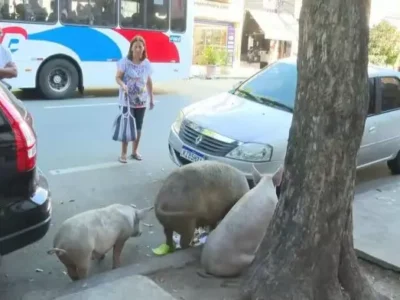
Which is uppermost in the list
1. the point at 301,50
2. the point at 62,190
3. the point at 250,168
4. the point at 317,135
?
the point at 301,50

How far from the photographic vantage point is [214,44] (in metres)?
26.3

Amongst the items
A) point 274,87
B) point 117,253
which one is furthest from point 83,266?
point 274,87

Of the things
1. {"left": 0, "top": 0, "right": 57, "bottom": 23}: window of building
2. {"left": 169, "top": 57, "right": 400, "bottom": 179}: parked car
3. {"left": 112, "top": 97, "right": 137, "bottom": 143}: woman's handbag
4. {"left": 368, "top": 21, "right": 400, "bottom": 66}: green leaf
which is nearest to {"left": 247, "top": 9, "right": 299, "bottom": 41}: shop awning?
{"left": 368, "top": 21, "right": 400, "bottom": 66}: green leaf

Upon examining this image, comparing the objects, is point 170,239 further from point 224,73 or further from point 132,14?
point 224,73

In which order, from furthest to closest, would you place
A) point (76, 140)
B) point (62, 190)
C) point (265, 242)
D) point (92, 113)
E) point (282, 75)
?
point (92, 113) → point (76, 140) → point (282, 75) → point (62, 190) → point (265, 242)

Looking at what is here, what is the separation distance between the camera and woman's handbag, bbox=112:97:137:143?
293 inches

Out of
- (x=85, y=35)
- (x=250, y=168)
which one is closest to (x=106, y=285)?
(x=250, y=168)

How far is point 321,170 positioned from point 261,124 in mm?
2861

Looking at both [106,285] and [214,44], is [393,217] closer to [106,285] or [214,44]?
[106,285]

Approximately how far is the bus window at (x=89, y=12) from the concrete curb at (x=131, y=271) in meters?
9.63

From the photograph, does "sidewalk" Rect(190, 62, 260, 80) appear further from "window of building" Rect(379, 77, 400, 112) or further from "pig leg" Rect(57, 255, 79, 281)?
"pig leg" Rect(57, 255, 79, 281)

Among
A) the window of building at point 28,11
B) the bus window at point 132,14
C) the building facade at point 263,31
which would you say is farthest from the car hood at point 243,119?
the building facade at point 263,31

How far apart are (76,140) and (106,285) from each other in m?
5.39

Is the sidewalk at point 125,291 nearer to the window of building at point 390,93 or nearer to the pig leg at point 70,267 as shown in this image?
the pig leg at point 70,267
